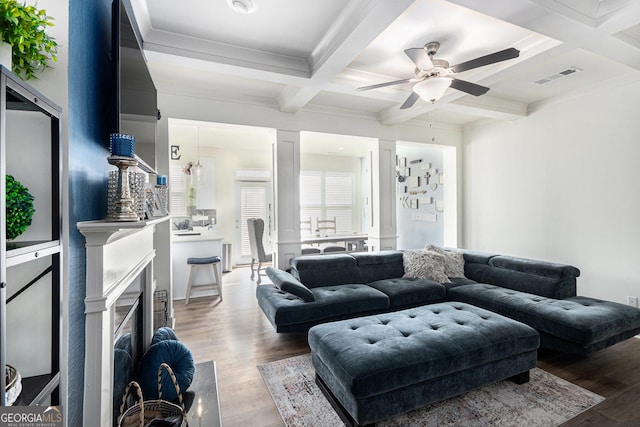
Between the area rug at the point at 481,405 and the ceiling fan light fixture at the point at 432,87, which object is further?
the ceiling fan light fixture at the point at 432,87

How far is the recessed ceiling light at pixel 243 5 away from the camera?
2115 millimetres

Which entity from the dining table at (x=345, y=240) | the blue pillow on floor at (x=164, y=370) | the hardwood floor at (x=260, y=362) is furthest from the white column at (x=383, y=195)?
the blue pillow on floor at (x=164, y=370)

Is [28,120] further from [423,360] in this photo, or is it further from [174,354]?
[423,360]

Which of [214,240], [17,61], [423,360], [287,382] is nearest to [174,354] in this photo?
[287,382]

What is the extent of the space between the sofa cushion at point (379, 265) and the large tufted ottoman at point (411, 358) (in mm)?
1408

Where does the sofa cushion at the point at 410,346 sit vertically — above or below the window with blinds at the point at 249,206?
below

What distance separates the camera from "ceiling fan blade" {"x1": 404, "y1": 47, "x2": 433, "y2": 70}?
2.29 metres

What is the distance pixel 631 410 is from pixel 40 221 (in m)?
3.32

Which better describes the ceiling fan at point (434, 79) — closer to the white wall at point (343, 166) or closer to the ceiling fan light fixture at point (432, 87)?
the ceiling fan light fixture at point (432, 87)

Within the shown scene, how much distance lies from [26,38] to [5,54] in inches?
3.2

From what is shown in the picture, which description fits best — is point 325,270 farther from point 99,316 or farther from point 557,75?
point 557,75

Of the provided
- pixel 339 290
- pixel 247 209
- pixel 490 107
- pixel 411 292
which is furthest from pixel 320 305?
pixel 247 209

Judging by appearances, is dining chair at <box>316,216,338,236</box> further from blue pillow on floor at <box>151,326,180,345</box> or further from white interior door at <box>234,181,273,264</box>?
blue pillow on floor at <box>151,326,180,345</box>

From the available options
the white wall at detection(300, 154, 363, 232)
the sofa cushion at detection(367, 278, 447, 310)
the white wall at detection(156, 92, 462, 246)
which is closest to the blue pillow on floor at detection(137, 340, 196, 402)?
the sofa cushion at detection(367, 278, 447, 310)
